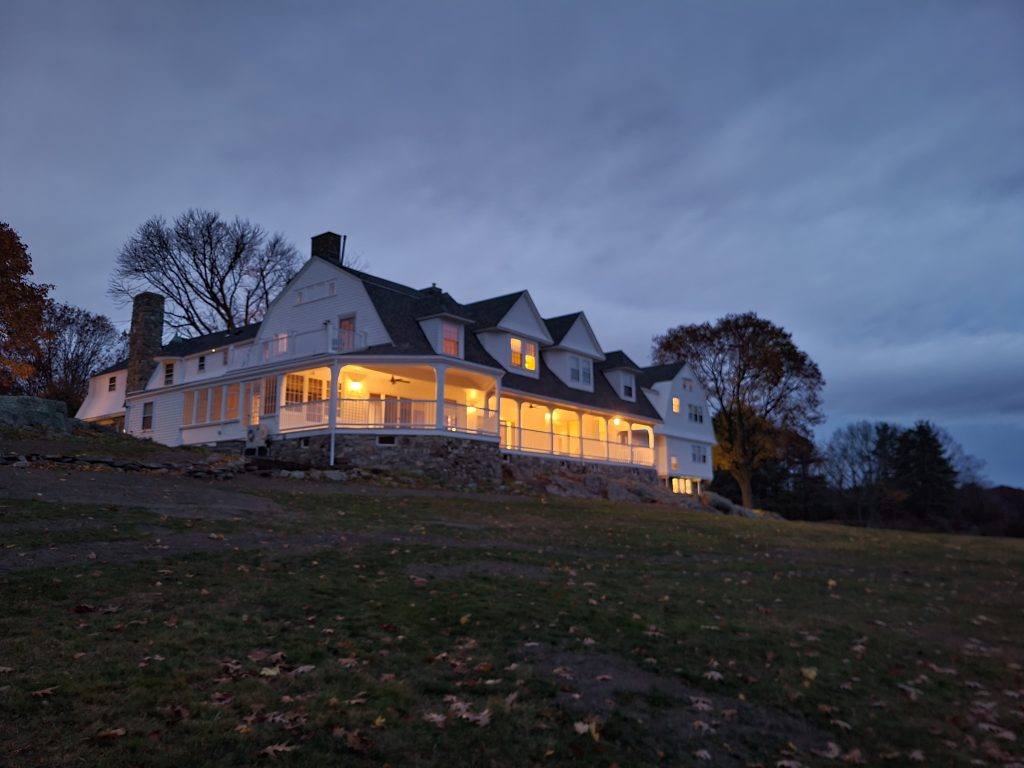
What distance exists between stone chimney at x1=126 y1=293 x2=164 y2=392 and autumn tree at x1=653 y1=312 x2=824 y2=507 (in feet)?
100.0

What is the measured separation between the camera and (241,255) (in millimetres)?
46750

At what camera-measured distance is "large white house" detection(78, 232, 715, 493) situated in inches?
1079

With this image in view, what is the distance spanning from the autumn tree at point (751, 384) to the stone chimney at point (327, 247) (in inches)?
959

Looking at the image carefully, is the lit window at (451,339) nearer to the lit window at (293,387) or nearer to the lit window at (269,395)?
the lit window at (293,387)

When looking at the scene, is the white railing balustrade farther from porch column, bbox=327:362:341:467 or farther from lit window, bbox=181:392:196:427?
lit window, bbox=181:392:196:427

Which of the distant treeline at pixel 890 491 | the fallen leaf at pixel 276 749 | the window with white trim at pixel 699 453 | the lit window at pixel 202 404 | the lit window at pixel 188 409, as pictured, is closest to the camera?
the fallen leaf at pixel 276 749

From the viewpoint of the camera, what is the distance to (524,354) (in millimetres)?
33719

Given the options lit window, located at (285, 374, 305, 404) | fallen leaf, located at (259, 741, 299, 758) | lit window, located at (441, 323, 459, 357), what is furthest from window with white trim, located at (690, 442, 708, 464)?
fallen leaf, located at (259, 741, 299, 758)

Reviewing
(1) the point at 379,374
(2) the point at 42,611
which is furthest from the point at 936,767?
(1) the point at 379,374

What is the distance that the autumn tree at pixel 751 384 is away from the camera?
148ft

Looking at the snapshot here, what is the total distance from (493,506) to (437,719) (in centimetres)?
1472

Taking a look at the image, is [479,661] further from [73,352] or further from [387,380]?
[73,352]

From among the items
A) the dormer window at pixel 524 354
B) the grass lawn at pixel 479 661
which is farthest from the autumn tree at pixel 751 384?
the grass lawn at pixel 479 661

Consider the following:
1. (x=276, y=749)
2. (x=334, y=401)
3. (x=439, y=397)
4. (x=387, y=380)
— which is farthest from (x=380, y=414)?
(x=276, y=749)
